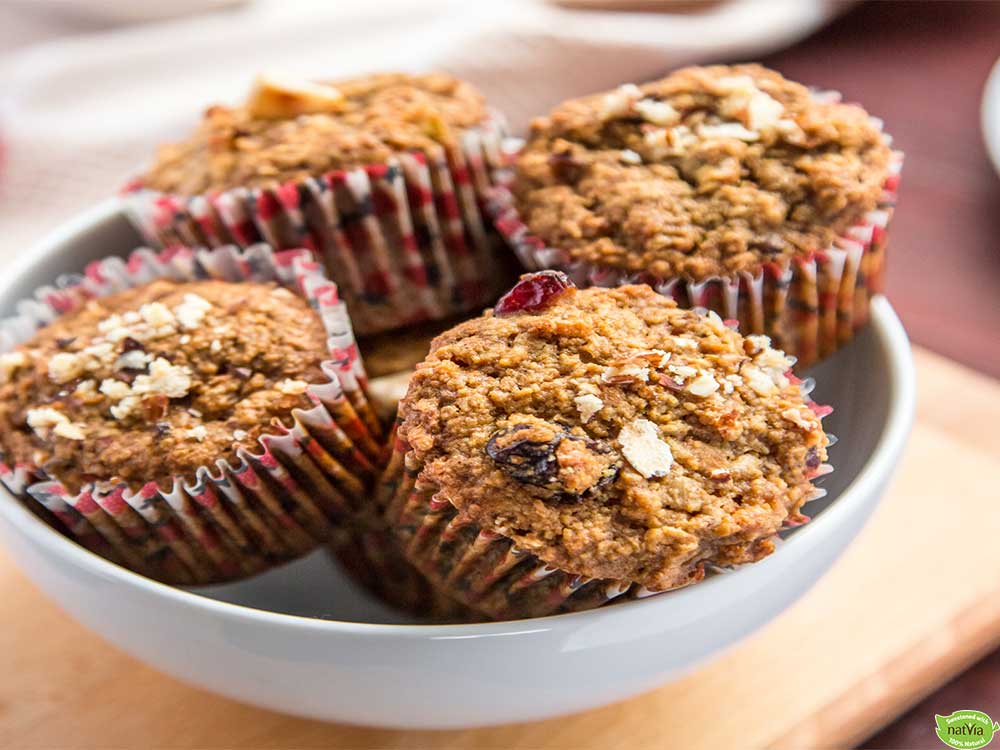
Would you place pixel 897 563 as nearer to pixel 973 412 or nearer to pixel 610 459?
pixel 973 412

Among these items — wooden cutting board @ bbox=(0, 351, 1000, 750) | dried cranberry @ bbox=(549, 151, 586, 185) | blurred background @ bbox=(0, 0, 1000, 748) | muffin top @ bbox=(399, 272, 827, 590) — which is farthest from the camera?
blurred background @ bbox=(0, 0, 1000, 748)

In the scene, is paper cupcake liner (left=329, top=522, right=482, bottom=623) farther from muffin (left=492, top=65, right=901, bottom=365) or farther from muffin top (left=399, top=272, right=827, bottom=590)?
muffin (left=492, top=65, right=901, bottom=365)

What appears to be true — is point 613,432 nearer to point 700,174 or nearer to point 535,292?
point 535,292

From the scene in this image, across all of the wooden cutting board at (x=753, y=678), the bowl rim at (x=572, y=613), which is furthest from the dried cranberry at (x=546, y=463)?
the wooden cutting board at (x=753, y=678)

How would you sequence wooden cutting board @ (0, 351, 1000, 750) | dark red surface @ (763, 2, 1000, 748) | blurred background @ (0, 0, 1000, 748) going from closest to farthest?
wooden cutting board @ (0, 351, 1000, 750) → dark red surface @ (763, 2, 1000, 748) → blurred background @ (0, 0, 1000, 748)

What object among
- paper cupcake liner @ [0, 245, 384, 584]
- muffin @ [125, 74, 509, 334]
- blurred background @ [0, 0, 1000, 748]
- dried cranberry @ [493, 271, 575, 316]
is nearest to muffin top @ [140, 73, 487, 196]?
muffin @ [125, 74, 509, 334]

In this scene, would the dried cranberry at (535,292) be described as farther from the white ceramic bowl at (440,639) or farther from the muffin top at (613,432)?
the white ceramic bowl at (440,639)

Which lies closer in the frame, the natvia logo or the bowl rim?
the bowl rim

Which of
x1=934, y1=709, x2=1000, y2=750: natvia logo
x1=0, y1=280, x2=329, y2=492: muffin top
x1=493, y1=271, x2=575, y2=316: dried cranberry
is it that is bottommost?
x1=934, y1=709, x2=1000, y2=750: natvia logo
